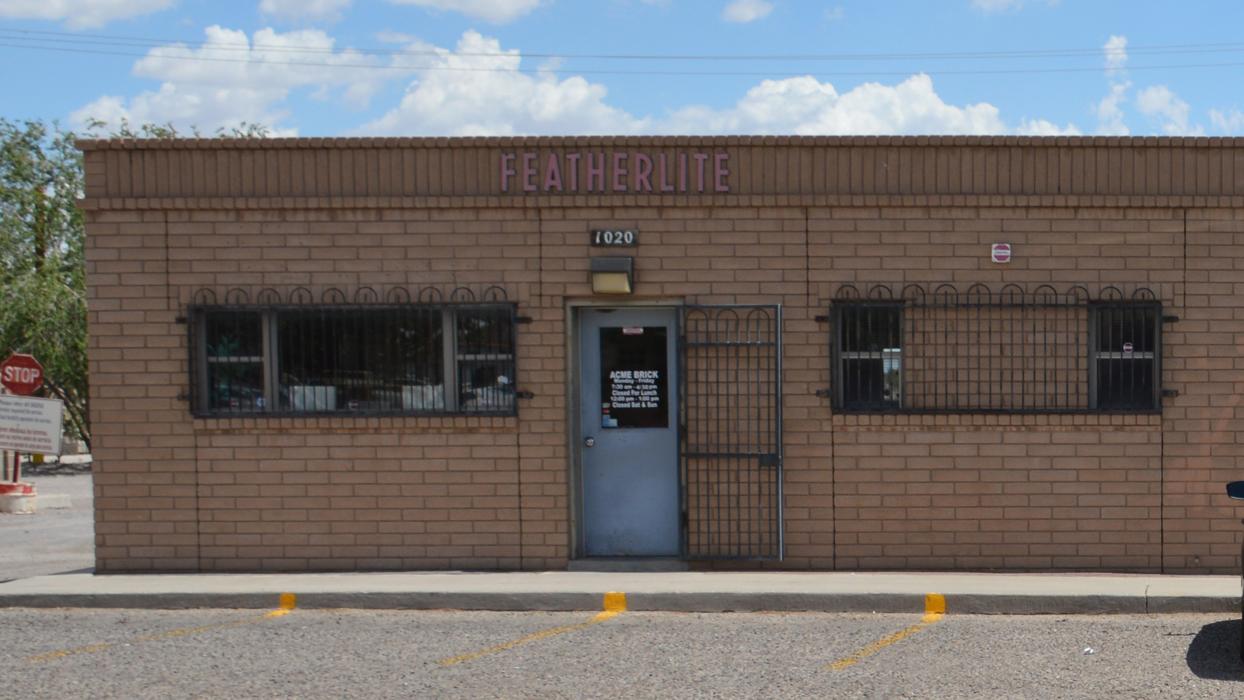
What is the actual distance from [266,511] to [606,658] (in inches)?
158

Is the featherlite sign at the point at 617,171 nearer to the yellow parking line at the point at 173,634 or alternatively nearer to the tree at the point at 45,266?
the yellow parking line at the point at 173,634

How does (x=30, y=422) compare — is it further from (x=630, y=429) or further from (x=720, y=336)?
(x=720, y=336)

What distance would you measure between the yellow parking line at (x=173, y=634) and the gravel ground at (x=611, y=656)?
0.02 m

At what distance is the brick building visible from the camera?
10.5 m

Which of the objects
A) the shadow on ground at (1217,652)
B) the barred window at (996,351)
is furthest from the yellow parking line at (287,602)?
the shadow on ground at (1217,652)

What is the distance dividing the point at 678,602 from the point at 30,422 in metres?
9.09

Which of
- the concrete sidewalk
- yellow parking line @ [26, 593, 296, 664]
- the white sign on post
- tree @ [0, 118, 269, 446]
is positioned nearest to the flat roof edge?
the concrete sidewalk

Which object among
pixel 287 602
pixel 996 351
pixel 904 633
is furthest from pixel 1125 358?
pixel 287 602

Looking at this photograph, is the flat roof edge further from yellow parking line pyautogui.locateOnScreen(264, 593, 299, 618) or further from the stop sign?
the stop sign

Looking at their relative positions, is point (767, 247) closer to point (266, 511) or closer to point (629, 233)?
point (629, 233)

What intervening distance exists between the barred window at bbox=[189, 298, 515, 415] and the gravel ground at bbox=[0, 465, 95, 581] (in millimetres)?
2497

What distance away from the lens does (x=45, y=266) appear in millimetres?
27359

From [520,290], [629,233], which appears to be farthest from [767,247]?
[520,290]

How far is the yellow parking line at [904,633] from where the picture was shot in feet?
25.2
